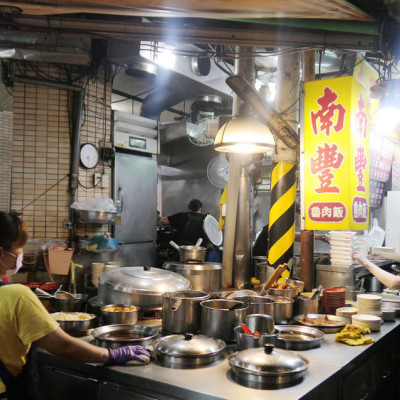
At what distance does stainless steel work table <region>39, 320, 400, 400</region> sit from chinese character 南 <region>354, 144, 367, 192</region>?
2284mm

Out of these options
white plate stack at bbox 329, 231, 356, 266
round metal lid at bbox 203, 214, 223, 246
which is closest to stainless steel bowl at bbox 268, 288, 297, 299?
white plate stack at bbox 329, 231, 356, 266

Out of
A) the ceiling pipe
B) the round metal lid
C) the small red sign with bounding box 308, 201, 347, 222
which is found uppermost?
the ceiling pipe

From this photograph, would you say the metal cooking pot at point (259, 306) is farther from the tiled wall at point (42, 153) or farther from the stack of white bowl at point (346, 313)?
the tiled wall at point (42, 153)

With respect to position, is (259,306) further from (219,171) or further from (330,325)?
(219,171)

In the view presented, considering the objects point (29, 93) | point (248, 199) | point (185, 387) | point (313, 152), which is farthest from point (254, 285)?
point (29, 93)

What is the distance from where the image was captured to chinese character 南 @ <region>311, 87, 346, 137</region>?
4.51m

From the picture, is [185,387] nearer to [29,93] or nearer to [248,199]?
[248,199]

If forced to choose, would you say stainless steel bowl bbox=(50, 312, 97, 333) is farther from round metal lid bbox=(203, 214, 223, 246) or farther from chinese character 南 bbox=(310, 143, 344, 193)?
round metal lid bbox=(203, 214, 223, 246)

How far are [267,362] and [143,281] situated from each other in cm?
141

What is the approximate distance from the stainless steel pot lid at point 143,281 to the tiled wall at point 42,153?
310cm

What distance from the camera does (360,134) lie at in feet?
15.4

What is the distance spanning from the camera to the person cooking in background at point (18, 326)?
217 cm

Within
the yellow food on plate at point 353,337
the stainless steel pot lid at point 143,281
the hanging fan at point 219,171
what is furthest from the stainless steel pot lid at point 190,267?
the hanging fan at point 219,171

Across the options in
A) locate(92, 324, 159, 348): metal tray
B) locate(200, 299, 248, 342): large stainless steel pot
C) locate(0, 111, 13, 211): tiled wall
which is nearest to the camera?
locate(92, 324, 159, 348): metal tray
